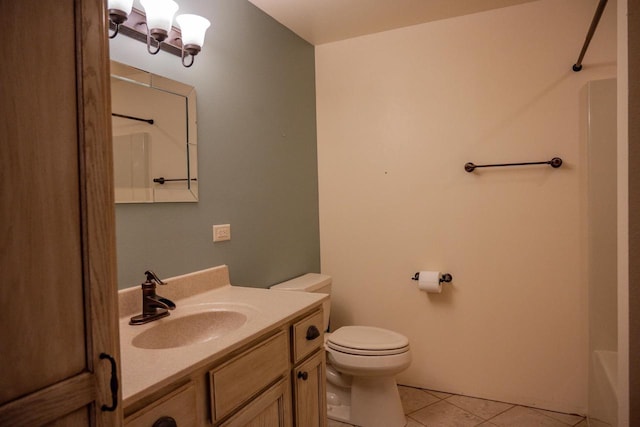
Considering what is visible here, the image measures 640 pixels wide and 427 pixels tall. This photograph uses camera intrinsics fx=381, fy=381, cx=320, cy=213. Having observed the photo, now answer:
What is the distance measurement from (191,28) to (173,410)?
138cm

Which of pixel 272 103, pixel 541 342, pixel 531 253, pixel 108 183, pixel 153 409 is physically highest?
pixel 272 103

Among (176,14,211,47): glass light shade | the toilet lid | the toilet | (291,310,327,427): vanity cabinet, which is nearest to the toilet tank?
the toilet

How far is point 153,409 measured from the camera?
0.86m

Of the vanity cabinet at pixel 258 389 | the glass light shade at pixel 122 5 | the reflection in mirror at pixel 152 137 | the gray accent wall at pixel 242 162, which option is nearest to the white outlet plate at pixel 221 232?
the gray accent wall at pixel 242 162

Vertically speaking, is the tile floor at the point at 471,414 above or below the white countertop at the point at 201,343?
below

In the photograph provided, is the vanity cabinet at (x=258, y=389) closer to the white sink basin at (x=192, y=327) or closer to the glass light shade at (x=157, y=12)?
the white sink basin at (x=192, y=327)

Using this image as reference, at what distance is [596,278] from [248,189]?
187 centimetres

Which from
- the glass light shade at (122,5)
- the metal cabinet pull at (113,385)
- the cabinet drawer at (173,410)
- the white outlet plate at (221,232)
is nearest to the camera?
the metal cabinet pull at (113,385)

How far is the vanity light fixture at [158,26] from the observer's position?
4.24 ft

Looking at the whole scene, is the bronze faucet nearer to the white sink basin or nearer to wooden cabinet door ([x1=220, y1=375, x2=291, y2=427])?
the white sink basin

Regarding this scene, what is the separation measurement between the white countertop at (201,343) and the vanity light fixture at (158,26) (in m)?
0.94

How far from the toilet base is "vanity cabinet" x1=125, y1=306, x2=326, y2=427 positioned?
580 millimetres
